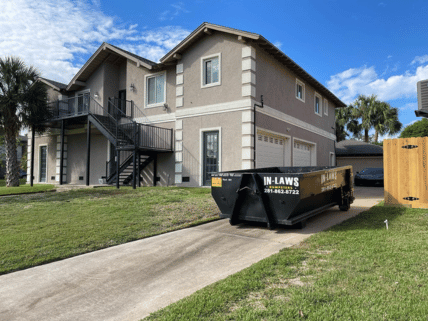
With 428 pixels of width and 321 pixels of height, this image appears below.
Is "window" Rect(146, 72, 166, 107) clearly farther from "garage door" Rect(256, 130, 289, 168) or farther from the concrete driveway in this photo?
the concrete driveway

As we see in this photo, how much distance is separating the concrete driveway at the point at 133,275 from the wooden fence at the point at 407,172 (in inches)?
158

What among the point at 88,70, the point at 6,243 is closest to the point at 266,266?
the point at 6,243

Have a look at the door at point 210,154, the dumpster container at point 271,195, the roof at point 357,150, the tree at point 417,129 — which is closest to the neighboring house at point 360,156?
the roof at point 357,150

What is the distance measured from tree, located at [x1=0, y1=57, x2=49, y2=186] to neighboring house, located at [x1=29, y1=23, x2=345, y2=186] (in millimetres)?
1247

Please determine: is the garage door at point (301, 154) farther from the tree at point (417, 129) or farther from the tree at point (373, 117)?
the tree at point (417, 129)

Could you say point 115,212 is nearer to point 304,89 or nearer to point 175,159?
point 175,159

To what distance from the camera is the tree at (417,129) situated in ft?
116

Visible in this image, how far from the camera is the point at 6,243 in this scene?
5.40 metres

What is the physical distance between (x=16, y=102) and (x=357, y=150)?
80.0 ft

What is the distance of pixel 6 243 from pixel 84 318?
3297mm

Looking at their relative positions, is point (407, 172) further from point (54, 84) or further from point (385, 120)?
point (385, 120)

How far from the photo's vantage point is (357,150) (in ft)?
85.4

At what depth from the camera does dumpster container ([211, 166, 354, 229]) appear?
6.05 meters

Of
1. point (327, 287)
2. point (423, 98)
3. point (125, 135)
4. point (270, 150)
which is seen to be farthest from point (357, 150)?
point (327, 287)
